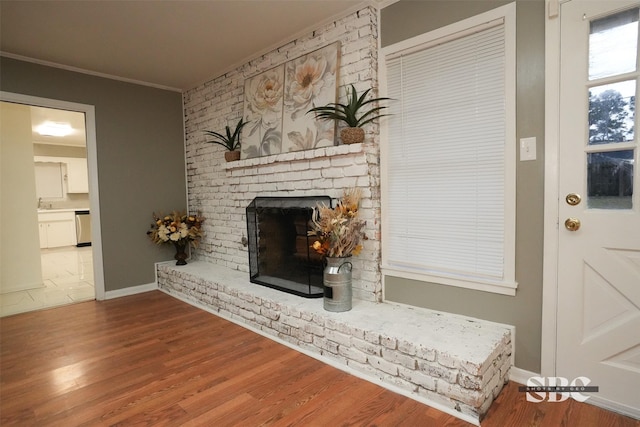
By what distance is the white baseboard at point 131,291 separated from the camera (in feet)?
12.7

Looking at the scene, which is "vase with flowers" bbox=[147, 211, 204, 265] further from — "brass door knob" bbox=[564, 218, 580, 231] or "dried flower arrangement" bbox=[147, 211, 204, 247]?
"brass door knob" bbox=[564, 218, 580, 231]

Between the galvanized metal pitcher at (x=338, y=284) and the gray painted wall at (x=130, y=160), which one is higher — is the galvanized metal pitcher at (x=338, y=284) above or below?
below

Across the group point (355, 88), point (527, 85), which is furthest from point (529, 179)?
point (355, 88)

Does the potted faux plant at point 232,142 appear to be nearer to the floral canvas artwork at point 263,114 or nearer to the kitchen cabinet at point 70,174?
the floral canvas artwork at point 263,114

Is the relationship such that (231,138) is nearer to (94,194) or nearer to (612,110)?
(94,194)

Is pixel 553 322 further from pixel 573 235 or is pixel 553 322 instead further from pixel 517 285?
pixel 573 235

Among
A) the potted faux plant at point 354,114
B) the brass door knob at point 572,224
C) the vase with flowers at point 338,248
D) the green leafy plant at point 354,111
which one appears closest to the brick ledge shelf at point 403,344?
the vase with flowers at point 338,248

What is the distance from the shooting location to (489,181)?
2.04 m

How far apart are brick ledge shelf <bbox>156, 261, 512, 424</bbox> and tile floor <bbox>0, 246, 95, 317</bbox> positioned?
7.83ft

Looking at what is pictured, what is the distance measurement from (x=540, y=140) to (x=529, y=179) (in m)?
0.22

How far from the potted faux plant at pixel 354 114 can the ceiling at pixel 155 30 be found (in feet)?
2.25

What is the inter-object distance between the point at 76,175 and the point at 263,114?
7269mm

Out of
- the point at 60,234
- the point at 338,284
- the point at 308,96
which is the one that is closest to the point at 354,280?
the point at 338,284

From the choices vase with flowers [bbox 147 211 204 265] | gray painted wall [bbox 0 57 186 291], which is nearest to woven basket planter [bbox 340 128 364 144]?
vase with flowers [bbox 147 211 204 265]
